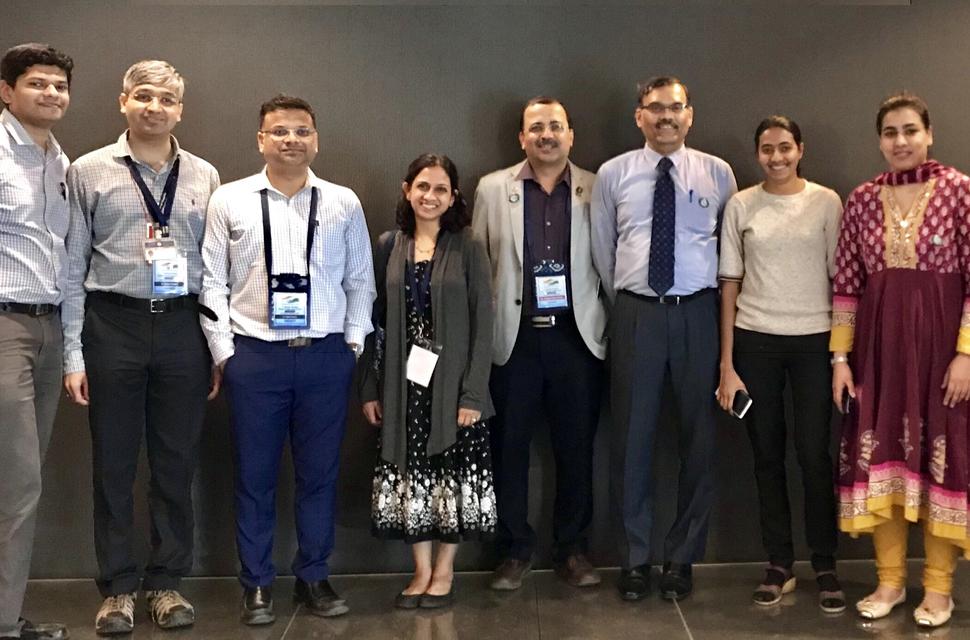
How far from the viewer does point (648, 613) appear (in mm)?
3258

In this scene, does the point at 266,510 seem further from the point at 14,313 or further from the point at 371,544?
the point at 14,313

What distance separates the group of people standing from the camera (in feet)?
9.87

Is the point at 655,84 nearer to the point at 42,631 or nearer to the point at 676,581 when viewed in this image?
the point at 676,581

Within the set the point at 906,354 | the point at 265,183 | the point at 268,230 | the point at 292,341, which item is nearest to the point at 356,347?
the point at 292,341

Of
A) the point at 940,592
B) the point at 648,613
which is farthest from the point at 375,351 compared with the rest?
the point at 940,592

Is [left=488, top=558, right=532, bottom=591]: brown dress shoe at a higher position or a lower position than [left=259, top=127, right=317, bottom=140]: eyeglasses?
lower

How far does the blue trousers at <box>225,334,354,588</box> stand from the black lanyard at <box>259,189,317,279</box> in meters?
0.28

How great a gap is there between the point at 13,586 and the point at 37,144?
1.47m

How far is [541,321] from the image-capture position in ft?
11.2

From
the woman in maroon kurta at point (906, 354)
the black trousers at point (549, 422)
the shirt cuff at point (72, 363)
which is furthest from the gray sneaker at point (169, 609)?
the woman in maroon kurta at point (906, 354)

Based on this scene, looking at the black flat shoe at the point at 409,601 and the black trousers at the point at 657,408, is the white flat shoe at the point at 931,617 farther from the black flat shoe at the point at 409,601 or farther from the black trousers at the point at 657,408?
the black flat shoe at the point at 409,601

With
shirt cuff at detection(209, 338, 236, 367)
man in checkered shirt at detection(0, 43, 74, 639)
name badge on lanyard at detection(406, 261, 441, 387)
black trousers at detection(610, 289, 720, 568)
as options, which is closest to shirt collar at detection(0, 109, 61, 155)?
man in checkered shirt at detection(0, 43, 74, 639)

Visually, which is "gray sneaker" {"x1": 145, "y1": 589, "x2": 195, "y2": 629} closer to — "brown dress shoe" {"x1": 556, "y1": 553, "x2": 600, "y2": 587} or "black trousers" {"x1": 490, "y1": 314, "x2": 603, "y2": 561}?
"black trousers" {"x1": 490, "y1": 314, "x2": 603, "y2": 561}

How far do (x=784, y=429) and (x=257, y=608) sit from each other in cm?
212
